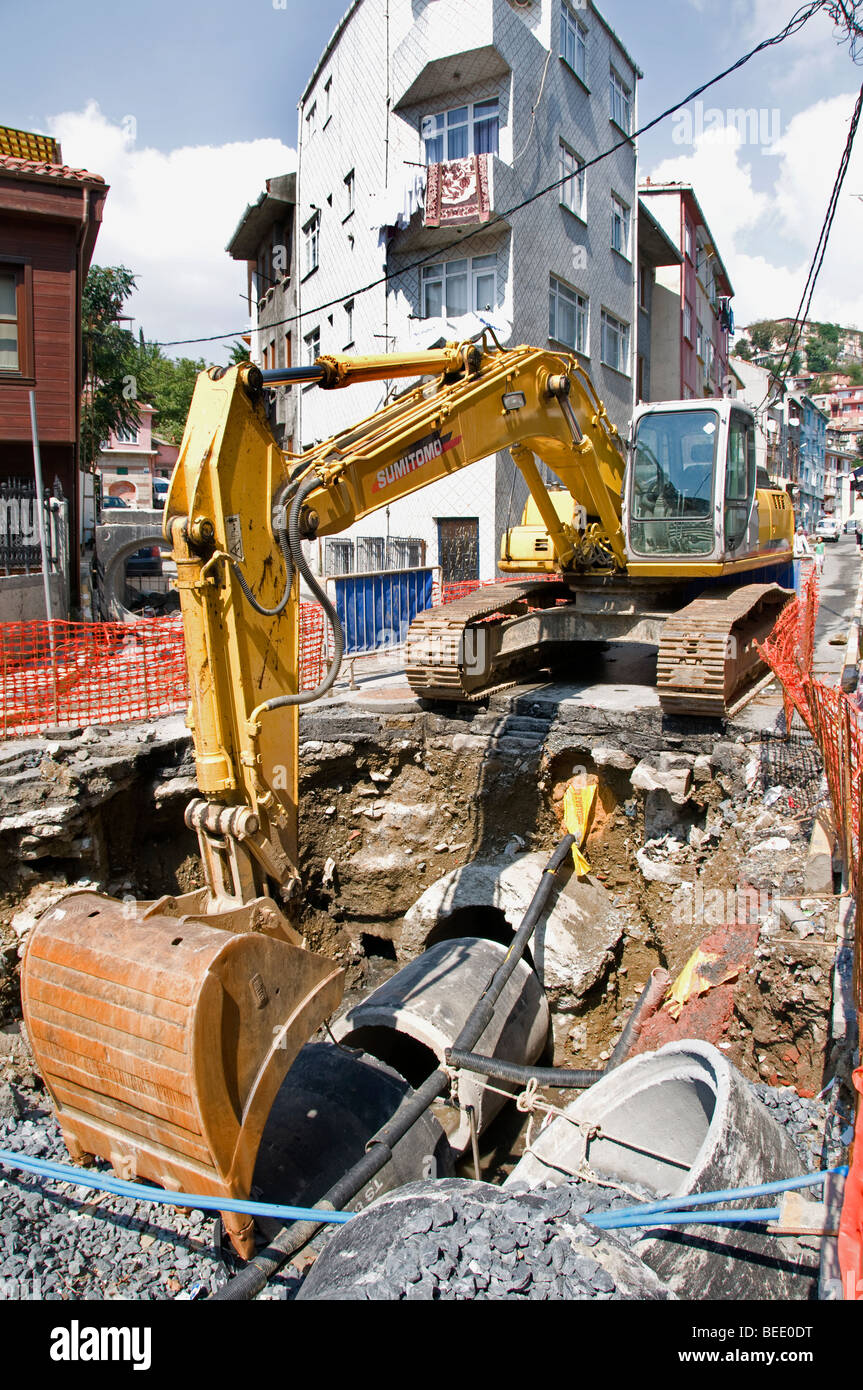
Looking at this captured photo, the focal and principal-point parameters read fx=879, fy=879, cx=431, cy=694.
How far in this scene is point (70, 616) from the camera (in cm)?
1470

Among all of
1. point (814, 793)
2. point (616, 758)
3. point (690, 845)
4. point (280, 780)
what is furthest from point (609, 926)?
point (280, 780)

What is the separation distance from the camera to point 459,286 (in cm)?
1722

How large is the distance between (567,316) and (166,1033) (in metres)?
18.8

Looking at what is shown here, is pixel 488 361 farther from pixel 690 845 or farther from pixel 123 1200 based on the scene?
pixel 123 1200

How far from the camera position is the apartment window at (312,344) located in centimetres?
2189

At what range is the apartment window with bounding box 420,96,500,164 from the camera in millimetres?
16859

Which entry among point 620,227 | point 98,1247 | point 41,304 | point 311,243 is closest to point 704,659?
point 98,1247

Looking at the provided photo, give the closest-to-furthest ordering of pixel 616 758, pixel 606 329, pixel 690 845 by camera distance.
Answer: pixel 690 845 < pixel 616 758 < pixel 606 329

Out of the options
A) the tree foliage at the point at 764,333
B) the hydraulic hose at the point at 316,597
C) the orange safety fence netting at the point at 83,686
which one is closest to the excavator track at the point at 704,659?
the hydraulic hose at the point at 316,597

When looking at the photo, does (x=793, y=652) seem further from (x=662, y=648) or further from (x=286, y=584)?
(x=286, y=584)

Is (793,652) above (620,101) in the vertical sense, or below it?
below

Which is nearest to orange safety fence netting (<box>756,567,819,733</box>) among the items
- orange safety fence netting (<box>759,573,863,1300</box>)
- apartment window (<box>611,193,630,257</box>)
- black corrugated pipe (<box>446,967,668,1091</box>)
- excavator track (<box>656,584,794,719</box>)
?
orange safety fence netting (<box>759,573,863,1300</box>)

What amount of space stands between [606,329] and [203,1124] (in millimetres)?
21518

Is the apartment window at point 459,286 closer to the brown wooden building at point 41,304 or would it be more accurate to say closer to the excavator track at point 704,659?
the brown wooden building at point 41,304
